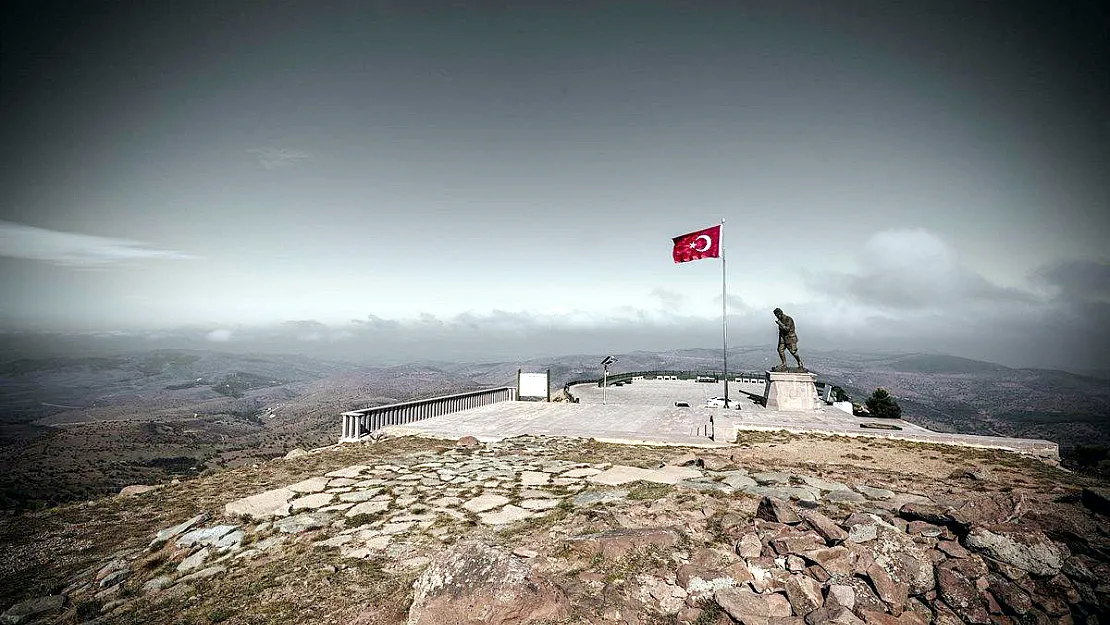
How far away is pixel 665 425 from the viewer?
14.9 m

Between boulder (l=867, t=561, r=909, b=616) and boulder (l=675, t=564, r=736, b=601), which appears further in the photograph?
boulder (l=675, t=564, r=736, b=601)

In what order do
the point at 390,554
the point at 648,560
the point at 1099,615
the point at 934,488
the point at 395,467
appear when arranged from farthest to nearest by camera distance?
1. the point at 395,467
2. the point at 934,488
3. the point at 390,554
4. the point at 648,560
5. the point at 1099,615

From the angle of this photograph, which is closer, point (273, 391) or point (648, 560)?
point (648, 560)

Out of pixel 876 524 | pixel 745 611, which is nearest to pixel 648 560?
pixel 745 611

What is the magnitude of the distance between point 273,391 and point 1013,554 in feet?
537

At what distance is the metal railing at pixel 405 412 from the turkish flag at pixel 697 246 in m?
10.4

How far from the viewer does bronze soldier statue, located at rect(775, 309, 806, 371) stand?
18984 millimetres

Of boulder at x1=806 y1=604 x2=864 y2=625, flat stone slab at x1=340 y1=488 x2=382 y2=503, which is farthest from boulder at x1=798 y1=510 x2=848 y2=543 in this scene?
flat stone slab at x1=340 y1=488 x2=382 y2=503

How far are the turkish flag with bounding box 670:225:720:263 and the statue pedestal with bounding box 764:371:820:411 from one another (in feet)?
19.1

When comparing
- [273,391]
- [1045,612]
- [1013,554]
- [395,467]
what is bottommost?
[273,391]

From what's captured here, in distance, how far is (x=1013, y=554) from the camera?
168 inches

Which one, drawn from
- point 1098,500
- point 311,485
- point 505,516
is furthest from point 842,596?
point 311,485

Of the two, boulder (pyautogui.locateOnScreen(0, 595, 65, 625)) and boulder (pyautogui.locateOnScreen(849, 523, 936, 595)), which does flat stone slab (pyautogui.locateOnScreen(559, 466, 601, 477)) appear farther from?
boulder (pyautogui.locateOnScreen(0, 595, 65, 625))

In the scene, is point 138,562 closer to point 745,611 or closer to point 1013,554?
point 745,611
